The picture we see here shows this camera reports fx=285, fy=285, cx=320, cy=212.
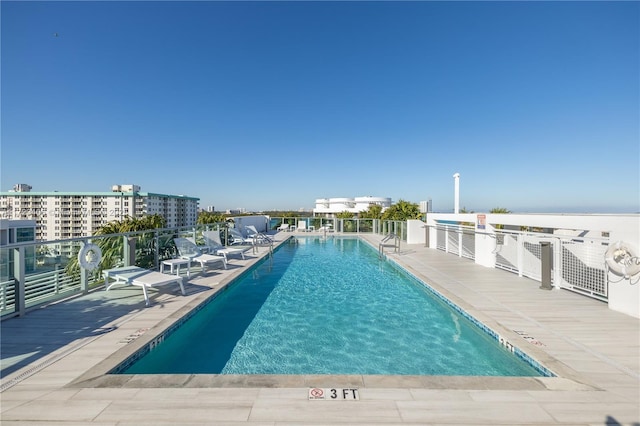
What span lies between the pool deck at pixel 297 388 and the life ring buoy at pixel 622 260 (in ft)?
2.05

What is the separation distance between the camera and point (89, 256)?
14.9ft

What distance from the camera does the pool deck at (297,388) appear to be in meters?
1.87

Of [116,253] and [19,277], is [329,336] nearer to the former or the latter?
[19,277]

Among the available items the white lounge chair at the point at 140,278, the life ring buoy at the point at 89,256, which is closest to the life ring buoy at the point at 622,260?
the white lounge chair at the point at 140,278

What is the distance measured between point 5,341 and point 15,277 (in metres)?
1.11

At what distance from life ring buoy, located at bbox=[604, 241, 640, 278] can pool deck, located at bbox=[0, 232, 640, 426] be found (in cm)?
62

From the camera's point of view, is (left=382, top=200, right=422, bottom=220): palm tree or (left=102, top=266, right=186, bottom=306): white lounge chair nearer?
(left=102, top=266, right=186, bottom=306): white lounge chair

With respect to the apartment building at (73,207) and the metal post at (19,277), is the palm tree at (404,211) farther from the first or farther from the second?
the apartment building at (73,207)

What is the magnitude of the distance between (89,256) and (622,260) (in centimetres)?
766

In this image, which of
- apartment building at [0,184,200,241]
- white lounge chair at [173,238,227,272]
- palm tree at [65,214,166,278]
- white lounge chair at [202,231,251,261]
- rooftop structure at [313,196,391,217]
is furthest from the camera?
rooftop structure at [313,196,391,217]

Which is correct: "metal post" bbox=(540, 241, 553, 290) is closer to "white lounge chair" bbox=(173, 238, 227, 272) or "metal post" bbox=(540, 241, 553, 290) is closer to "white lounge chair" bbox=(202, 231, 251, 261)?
"white lounge chair" bbox=(173, 238, 227, 272)

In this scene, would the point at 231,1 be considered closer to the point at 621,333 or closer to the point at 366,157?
the point at 621,333

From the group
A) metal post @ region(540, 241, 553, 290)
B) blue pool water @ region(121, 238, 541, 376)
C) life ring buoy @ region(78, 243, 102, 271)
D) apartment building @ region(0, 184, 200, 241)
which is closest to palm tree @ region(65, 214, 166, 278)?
life ring buoy @ region(78, 243, 102, 271)

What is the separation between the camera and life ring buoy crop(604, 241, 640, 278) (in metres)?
3.63
